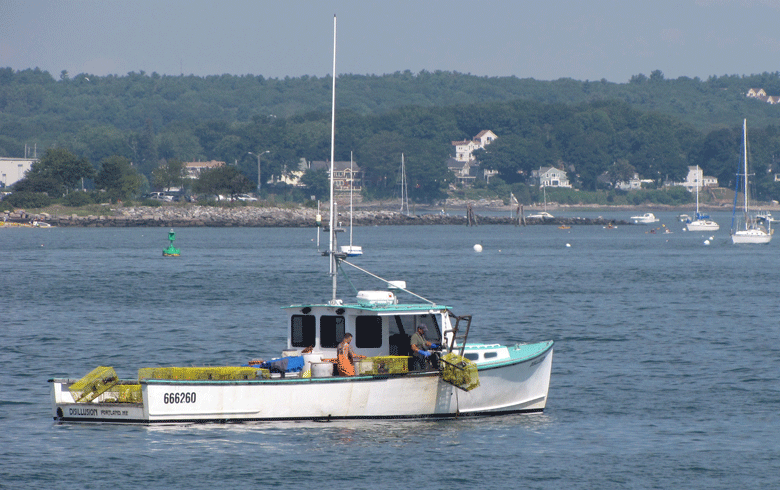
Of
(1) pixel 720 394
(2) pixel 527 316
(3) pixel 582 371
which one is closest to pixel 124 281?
(2) pixel 527 316

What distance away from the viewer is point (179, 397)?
80.2 ft

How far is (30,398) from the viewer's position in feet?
99.3

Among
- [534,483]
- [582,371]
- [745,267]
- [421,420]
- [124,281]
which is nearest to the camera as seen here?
[534,483]

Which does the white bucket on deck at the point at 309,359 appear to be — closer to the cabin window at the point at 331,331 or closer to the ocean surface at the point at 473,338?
the cabin window at the point at 331,331

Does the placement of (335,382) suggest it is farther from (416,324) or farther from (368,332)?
(416,324)

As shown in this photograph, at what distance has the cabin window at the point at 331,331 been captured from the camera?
26469 mm

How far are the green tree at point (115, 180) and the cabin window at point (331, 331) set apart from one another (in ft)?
519

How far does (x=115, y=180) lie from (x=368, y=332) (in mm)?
159574

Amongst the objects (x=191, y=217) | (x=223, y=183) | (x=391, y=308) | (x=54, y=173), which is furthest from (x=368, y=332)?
(x=223, y=183)

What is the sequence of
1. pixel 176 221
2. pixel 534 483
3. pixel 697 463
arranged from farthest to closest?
pixel 176 221 → pixel 697 463 → pixel 534 483

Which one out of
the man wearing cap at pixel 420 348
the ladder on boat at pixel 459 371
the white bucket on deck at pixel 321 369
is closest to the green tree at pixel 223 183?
the man wearing cap at pixel 420 348

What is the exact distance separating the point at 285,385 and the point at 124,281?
51005 millimetres

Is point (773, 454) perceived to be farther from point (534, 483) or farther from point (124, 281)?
point (124, 281)

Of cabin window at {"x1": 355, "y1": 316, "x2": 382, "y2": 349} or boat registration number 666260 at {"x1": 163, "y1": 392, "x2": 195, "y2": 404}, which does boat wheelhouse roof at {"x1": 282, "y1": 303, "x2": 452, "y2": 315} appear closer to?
cabin window at {"x1": 355, "y1": 316, "x2": 382, "y2": 349}
